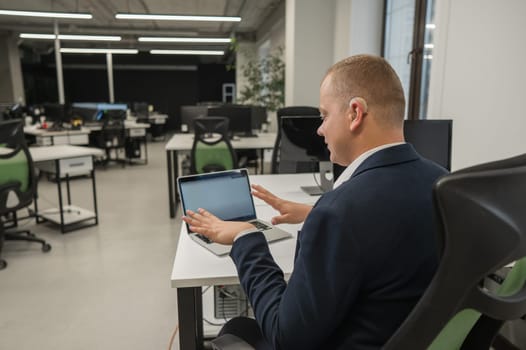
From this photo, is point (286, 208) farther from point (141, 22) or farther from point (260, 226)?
point (141, 22)

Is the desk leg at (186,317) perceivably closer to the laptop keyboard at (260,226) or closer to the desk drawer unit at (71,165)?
the laptop keyboard at (260,226)

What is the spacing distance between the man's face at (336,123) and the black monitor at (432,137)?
1.24 m

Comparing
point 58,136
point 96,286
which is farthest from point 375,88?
point 58,136

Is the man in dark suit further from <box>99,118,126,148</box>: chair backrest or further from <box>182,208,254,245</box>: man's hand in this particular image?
<box>99,118,126,148</box>: chair backrest

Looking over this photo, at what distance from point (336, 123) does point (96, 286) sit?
2.53 m

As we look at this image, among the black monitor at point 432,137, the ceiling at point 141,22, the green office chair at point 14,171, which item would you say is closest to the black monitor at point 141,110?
the ceiling at point 141,22

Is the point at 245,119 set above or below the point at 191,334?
above

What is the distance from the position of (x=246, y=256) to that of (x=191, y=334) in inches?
18.9

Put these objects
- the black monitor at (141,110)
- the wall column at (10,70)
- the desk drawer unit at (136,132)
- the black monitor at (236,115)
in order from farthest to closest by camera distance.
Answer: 1. the black monitor at (141,110)
2. the wall column at (10,70)
3. the desk drawer unit at (136,132)
4. the black monitor at (236,115)

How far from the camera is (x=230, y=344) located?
3.62 feet

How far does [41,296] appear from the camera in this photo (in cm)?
274

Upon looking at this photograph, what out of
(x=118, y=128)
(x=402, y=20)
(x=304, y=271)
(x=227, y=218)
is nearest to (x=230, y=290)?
(x=227, y=218)

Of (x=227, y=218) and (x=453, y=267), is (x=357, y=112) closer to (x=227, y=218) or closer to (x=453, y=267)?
(x=453, y=267)

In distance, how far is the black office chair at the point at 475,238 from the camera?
53cm
